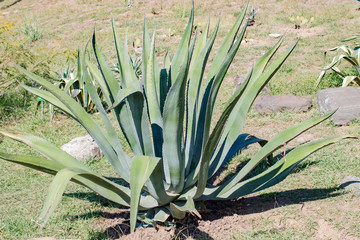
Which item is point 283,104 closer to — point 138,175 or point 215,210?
point 215,210

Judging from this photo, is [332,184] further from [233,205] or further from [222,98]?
[222,98]

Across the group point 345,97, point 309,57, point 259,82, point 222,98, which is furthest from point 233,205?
point 309,57

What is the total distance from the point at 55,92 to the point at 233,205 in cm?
155

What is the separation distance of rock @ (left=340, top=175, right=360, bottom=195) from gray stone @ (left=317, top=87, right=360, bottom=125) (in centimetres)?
133

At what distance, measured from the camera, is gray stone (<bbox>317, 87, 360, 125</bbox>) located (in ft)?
14.2

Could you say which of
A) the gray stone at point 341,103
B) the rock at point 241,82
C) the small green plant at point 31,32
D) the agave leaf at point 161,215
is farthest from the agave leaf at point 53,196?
the small green plant at point 31,32

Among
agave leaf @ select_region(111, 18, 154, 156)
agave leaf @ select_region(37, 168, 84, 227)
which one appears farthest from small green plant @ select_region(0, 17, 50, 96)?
agave leaf @ select_region(37, 168, 84, 227)

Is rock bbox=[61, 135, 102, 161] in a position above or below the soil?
above

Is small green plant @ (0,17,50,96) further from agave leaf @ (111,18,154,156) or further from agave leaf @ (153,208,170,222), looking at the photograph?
agave leaf @ (153,208,170,222)

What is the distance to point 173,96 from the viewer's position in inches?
87.0

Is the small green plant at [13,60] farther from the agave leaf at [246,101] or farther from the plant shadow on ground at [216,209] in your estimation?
the agave leaf at [246,101]

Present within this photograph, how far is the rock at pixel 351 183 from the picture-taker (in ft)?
9.80

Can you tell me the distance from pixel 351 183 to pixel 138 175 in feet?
6.19

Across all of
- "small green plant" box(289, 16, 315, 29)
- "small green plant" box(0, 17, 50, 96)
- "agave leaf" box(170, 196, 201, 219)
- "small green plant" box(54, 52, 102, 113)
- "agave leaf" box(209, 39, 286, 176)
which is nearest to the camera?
"agave leaf" box(170, 196, 201, 219)
